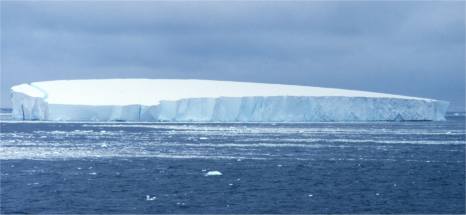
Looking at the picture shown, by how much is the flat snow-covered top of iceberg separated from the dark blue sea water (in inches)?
694

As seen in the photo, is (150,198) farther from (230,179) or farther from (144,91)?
(144,91)

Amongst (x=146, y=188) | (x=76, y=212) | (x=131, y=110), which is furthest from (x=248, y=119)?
(x=76, y=212)

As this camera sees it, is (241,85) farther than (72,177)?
Yes

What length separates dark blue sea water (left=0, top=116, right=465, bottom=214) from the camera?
13695 millimetres

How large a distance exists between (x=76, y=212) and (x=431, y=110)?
Result: 38.6 meters

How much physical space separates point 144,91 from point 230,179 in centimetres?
3326

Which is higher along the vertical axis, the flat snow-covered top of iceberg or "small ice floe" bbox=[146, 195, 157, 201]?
the flat snow-covered top of iceberg

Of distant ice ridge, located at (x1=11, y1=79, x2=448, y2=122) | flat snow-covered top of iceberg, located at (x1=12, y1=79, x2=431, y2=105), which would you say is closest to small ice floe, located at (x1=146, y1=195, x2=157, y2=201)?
distant ice ridge, located at (x1=11, y1=79, x2=448, y2=122)

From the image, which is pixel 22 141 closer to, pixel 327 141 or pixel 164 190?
pixel 327 141

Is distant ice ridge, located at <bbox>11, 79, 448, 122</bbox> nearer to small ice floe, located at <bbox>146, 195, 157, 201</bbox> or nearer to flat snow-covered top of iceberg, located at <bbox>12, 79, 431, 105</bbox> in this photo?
flat snow-covered top of iceberg, located at <bbox>12, 79, 431, 105</bbox>

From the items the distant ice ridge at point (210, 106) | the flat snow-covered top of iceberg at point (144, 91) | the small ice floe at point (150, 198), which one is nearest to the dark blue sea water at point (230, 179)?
the small ice floe at point (150, 198)

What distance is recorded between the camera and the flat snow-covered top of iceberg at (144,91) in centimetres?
4575

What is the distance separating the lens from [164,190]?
15641 mm

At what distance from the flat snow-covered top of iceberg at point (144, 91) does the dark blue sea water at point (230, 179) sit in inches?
694
